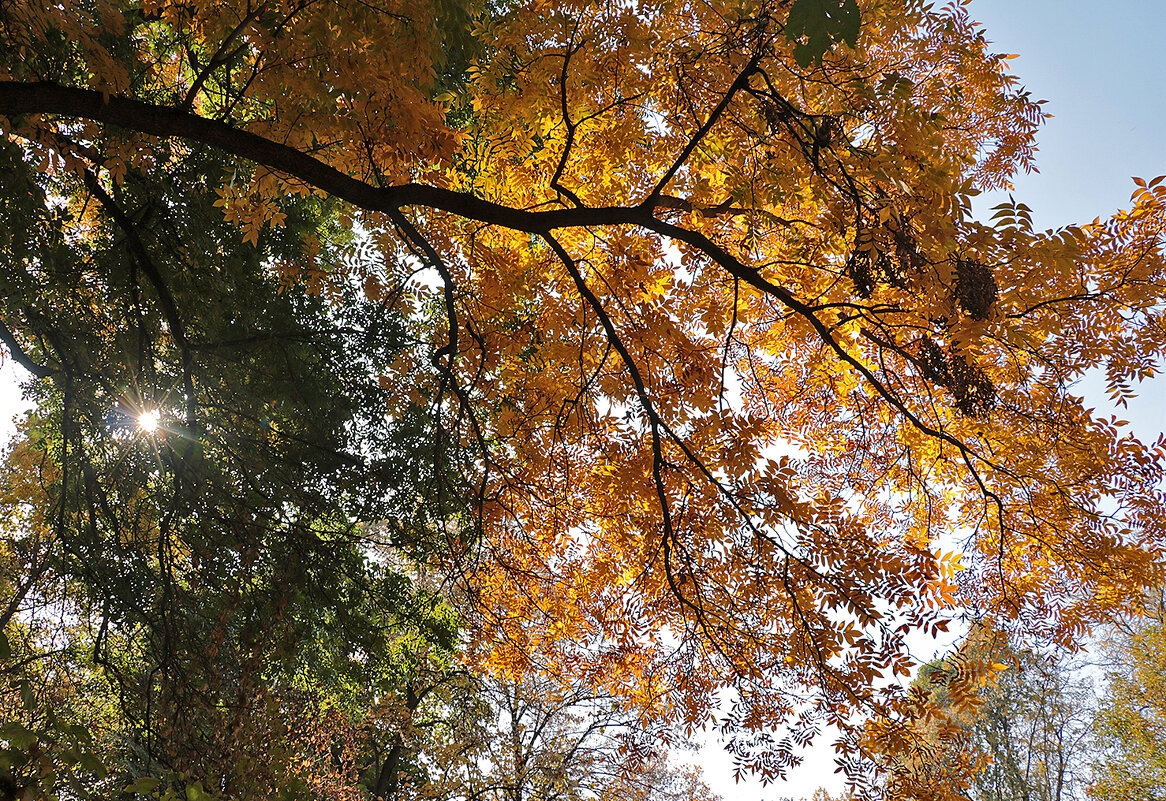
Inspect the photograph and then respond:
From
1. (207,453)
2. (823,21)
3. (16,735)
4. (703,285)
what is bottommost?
(16,735)

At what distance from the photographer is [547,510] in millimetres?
4965

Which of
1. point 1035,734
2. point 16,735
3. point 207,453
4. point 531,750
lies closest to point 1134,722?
point 1035,734

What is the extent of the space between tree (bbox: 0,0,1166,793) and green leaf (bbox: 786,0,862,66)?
1.16 meters

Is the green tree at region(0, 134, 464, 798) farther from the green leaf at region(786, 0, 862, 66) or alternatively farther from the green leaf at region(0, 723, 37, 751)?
the green leaf at region(786, 0, 862, 66)

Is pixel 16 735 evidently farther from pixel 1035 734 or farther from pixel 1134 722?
pixel 1035 734

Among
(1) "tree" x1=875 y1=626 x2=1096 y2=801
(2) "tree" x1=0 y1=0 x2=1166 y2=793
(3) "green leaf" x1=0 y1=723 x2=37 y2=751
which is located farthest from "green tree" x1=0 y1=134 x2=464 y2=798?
(1) "tree" x1=875 y1=626 x2=1096 y2=801

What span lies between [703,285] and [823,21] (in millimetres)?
3274

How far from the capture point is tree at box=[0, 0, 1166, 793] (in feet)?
9.24

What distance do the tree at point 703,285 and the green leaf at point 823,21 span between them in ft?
3.80

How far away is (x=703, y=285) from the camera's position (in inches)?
179

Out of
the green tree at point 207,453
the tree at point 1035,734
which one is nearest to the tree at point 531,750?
the green tree at point 207,453

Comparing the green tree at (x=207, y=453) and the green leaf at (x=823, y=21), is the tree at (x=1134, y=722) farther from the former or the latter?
the green leaf at (x=823, y=21)

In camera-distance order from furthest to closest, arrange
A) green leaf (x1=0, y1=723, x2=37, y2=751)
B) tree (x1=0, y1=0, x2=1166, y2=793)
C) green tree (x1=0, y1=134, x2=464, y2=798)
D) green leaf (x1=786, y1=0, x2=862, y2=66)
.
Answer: green tree (x1=0, y1=134, x2=464, y2=798) < tree (x1=0, y1=0, x2=1166, y2=793) < green leaf (x1=0, y1=723, x2=37, y2=751) < green leaf (x1=786, y1=0, x2=862, y2=66)

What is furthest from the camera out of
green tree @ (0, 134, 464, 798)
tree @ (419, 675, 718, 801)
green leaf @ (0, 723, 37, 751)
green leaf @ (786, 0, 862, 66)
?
tree @ (419, 675, 718, 801)
